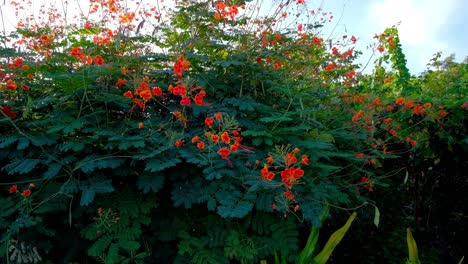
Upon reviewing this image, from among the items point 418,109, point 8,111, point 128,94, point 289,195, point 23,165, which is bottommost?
point 23,165

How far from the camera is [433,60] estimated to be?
5.80m

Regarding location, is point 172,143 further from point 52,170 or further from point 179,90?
point 52,170

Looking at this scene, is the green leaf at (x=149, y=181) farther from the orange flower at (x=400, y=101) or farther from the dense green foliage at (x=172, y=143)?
the orange flower at (x=400, y=101)

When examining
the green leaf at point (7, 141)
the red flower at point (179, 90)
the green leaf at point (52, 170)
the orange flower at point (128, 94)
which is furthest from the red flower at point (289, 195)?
the green leaf at point (7, 141)

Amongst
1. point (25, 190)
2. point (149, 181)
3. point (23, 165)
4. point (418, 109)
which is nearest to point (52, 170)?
point (23, 165)

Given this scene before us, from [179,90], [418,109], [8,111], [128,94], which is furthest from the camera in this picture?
[418,109]

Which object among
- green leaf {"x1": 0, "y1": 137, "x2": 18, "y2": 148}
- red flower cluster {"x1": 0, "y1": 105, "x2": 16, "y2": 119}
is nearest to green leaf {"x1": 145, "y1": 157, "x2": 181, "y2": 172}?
green leaf {"x1": 0, "y1": 137, "x2": 18, "y2": 148}

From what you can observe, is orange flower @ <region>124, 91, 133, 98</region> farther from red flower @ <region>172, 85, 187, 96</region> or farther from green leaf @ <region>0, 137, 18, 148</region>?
green leaf @ <region>0, 137, 18, 148</region>

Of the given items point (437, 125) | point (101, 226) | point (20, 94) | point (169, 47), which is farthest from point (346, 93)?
point (20, 94)

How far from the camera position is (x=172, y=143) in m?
2.74

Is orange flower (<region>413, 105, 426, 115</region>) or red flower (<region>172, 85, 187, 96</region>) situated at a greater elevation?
orange flower (<region>413, 105, 426, 115</region>)

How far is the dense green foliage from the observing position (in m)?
2.76

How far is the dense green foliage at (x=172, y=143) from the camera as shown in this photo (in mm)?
2760

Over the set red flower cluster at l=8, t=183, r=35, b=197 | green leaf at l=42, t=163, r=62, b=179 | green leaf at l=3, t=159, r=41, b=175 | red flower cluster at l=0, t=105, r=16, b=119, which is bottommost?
red flower cluster at l=8, t=183, r=35, b=197
